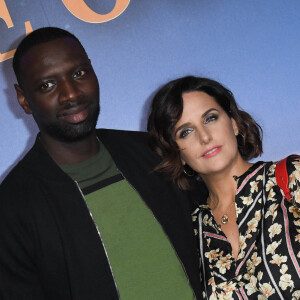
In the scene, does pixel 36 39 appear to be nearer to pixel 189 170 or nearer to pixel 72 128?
pixel 72 128

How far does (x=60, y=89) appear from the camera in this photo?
1.69 m

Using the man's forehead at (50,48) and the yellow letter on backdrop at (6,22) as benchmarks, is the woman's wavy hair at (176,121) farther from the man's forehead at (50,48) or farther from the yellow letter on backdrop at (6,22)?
the yellow letter on backdrop at (6,22)

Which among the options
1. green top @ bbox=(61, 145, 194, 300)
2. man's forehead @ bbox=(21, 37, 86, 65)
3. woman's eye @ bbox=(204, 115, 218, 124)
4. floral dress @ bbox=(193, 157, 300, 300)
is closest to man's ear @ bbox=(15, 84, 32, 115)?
man's forehead @ bbox=(21, 37, 86, 65)

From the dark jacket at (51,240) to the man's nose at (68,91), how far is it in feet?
0.74

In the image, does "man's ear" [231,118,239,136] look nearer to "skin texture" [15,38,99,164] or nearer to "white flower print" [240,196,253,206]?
"white flower print" [240,196,253,206]

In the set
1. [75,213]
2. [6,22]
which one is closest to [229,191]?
[75,213]

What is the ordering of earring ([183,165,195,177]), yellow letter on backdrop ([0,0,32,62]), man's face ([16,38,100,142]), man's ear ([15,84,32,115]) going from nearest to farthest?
man's face ([16,38,100,142]) < man's ear ([15,84,32,115]) < earring ([183,165,195,177]) < yellow letter on backdrop ([0,0,32,62])

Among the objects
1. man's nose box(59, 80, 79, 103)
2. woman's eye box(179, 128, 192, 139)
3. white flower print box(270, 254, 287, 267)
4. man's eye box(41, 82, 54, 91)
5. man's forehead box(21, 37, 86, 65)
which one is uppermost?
man's forehead box(21, 37, 86, 65)

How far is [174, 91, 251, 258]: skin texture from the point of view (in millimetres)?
1829

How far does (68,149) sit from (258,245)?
2.28 feet

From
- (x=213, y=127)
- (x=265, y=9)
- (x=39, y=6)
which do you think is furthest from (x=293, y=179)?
(x=39, y=6)

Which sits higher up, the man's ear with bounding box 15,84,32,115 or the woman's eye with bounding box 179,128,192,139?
the man's ear with bounding box 15,84,32,115

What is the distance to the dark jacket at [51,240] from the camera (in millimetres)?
1638

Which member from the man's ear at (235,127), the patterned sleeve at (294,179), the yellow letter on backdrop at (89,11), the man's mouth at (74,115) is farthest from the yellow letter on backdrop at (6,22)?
the patterned sleeve at (294,179)
